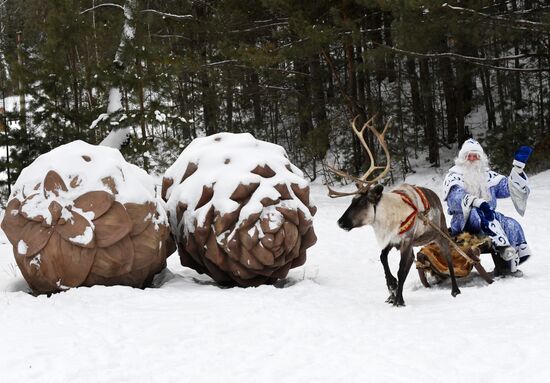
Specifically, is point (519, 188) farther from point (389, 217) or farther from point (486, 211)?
point (389, 217)

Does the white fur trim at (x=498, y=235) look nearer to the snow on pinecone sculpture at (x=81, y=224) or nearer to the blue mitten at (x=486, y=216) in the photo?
the blue mitten at (x=486, y=216)

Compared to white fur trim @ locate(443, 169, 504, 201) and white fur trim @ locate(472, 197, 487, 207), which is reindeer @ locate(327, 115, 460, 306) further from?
white fur trim @ locate(443, 169, 504, 201)

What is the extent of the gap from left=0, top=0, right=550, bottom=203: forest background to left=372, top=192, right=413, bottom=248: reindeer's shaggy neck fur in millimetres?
6232

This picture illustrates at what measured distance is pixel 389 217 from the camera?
5.06 metres

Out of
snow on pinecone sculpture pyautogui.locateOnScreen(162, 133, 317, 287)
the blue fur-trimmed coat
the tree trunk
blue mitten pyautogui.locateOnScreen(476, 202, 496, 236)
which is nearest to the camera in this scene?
snow on pinecone sculpture pyautogui.locateOnScreen(162, 133, 317, 287)

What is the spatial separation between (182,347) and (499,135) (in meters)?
15.6

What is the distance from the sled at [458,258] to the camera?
563 centimetres

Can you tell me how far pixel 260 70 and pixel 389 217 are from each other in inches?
480

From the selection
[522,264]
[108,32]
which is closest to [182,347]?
[522,264]

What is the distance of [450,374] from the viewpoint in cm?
288

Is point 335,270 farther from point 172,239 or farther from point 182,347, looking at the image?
point 182,347

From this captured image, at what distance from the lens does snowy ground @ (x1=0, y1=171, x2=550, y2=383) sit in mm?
2988

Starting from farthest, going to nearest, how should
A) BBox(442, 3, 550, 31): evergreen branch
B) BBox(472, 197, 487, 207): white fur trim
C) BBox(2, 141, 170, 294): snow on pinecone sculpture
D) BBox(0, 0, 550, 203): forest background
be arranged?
1. BBox(442, 3, 550, 31): evergreen branch
2. BBox(0, 0, 550, 203): forest background
3. BBox(472, 197, 487, 207): white fur trim
4. BBox(2, 141, 170, 294): snow on pinecone sculpture

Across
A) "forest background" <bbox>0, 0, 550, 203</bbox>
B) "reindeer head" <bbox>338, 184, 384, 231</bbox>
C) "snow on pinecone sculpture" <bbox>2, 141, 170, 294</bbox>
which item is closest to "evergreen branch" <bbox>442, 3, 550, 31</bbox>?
"forest background" <bbox>0, 0, 550, 203</bbox>
